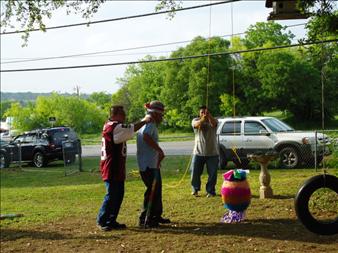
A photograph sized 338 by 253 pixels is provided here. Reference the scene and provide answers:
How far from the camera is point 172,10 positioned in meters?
10.4

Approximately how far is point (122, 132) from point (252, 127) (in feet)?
30.8

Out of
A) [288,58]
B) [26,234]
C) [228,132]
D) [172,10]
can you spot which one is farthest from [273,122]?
[288,58]

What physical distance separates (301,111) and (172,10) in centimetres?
3588

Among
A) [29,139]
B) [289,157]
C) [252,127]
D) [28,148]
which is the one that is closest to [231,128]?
[252,127]

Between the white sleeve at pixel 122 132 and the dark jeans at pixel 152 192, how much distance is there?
60 centimetres

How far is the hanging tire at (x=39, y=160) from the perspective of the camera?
2298 centimetres

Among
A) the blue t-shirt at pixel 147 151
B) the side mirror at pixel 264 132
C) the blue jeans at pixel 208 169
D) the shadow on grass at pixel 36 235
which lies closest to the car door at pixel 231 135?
the side mirror at pixel 264 132

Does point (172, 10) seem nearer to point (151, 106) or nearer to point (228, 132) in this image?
point (151, 106)

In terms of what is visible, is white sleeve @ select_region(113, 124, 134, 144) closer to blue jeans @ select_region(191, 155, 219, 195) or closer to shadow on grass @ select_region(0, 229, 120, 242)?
shadow on grass @ select_region(0, 229, 120, 242)

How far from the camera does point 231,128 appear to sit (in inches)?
666

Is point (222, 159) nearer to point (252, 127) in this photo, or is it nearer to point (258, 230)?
point (252, 127)

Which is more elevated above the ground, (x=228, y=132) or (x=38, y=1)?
(x=38, y=1)

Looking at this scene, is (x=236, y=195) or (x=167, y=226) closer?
(x=236, y=195)

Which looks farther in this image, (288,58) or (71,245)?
(288,58)
